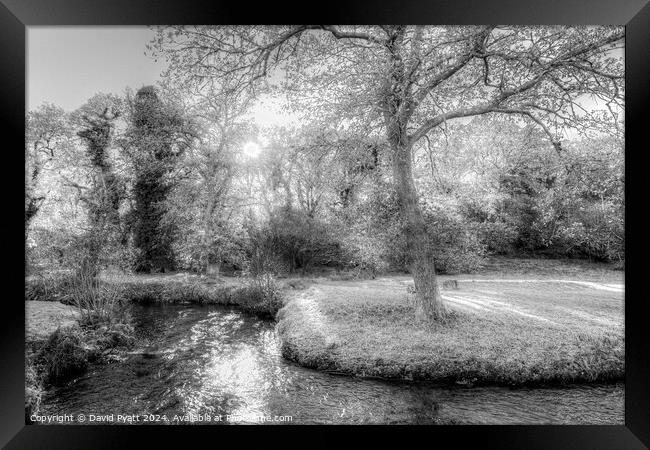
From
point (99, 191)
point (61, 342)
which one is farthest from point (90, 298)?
point (99, 191)

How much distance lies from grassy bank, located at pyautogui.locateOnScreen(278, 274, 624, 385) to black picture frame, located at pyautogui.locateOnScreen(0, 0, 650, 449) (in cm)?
75

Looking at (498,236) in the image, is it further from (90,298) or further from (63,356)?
(90,298)

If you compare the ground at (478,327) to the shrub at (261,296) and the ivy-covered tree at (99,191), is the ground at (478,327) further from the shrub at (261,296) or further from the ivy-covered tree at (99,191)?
the ivy-covered tree at (99,191)

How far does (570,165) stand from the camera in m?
3.68

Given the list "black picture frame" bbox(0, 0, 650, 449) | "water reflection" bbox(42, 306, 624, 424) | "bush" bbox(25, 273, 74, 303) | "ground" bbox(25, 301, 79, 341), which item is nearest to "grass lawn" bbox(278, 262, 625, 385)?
"water reflection" bbox(42, 306, 624, 424)

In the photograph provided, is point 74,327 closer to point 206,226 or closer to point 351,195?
point 206,226

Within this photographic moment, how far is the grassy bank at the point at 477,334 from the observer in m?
3.24

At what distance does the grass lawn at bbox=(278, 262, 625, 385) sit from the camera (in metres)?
3.25

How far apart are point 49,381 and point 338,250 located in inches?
179

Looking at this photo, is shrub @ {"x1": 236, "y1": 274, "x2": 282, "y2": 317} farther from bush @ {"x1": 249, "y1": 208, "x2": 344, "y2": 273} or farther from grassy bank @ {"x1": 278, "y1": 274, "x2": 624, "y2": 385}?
grassy bank @ {"x1": 278, "y1": 274, "x2": 624, "y2": 385}
